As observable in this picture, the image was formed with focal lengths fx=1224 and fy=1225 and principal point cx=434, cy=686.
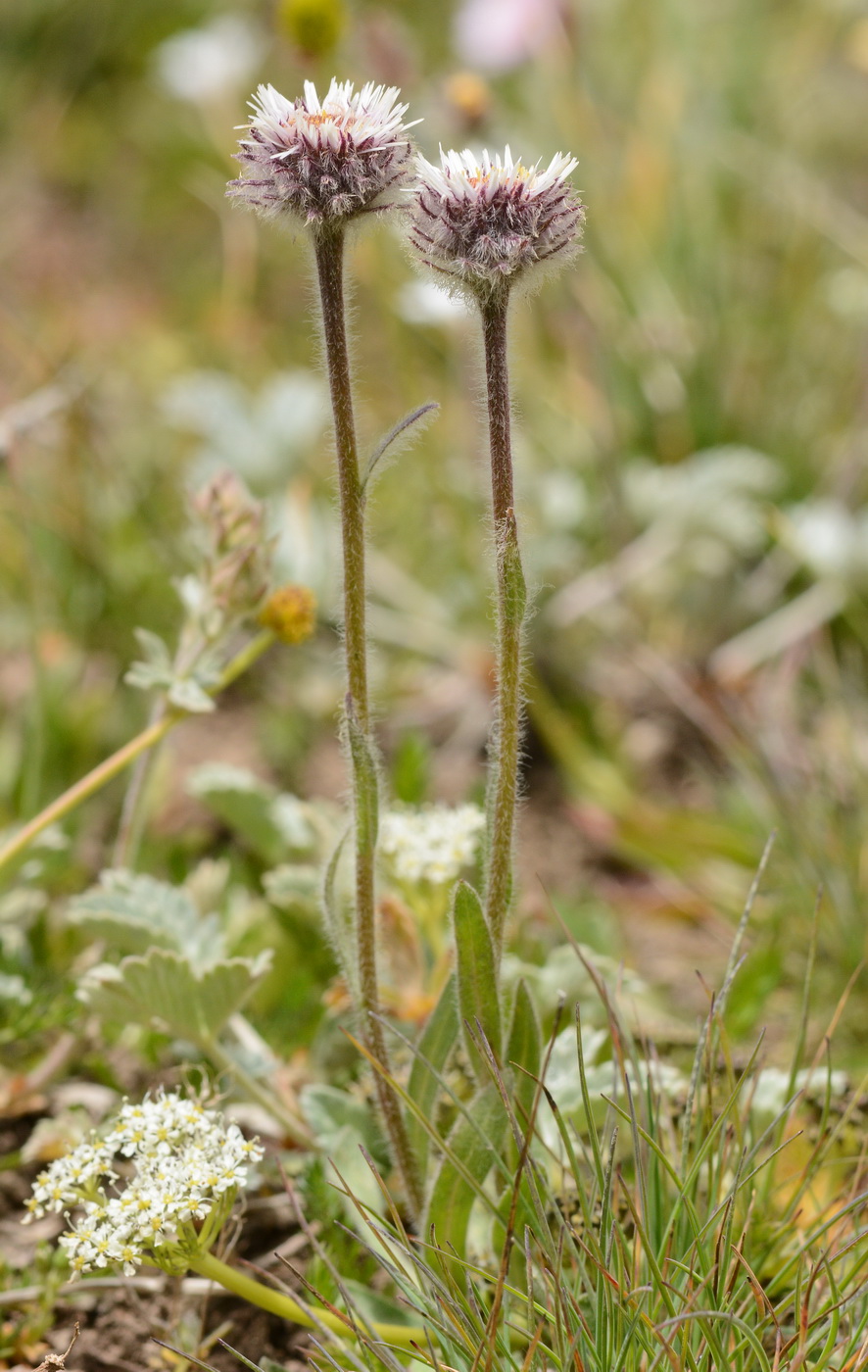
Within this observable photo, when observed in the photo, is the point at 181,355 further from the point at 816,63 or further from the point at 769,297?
the point at 816,63

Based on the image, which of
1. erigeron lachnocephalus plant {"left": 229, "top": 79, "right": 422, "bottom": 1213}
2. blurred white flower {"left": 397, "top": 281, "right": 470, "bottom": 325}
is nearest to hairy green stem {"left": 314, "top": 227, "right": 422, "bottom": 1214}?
erigeron lachnocephalus plant {"left": 229, "top": 79, "right": 422, "bottom": 1213}

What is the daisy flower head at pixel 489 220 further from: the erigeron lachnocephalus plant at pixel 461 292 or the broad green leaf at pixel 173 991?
the broad green leaf at pixel 173 991

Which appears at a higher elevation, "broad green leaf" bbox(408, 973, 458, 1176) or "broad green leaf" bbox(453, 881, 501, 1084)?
"broad green leaf" bbox(453, 881, 501, 1084)

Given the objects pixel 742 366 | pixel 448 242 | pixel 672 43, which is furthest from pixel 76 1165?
pixel 672 43

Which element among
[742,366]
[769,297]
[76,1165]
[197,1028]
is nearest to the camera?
[76,1165]

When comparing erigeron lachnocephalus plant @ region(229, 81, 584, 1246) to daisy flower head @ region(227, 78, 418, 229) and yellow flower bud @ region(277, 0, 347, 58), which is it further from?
yellow flower bud @ region(277, 0, 347, 58)
